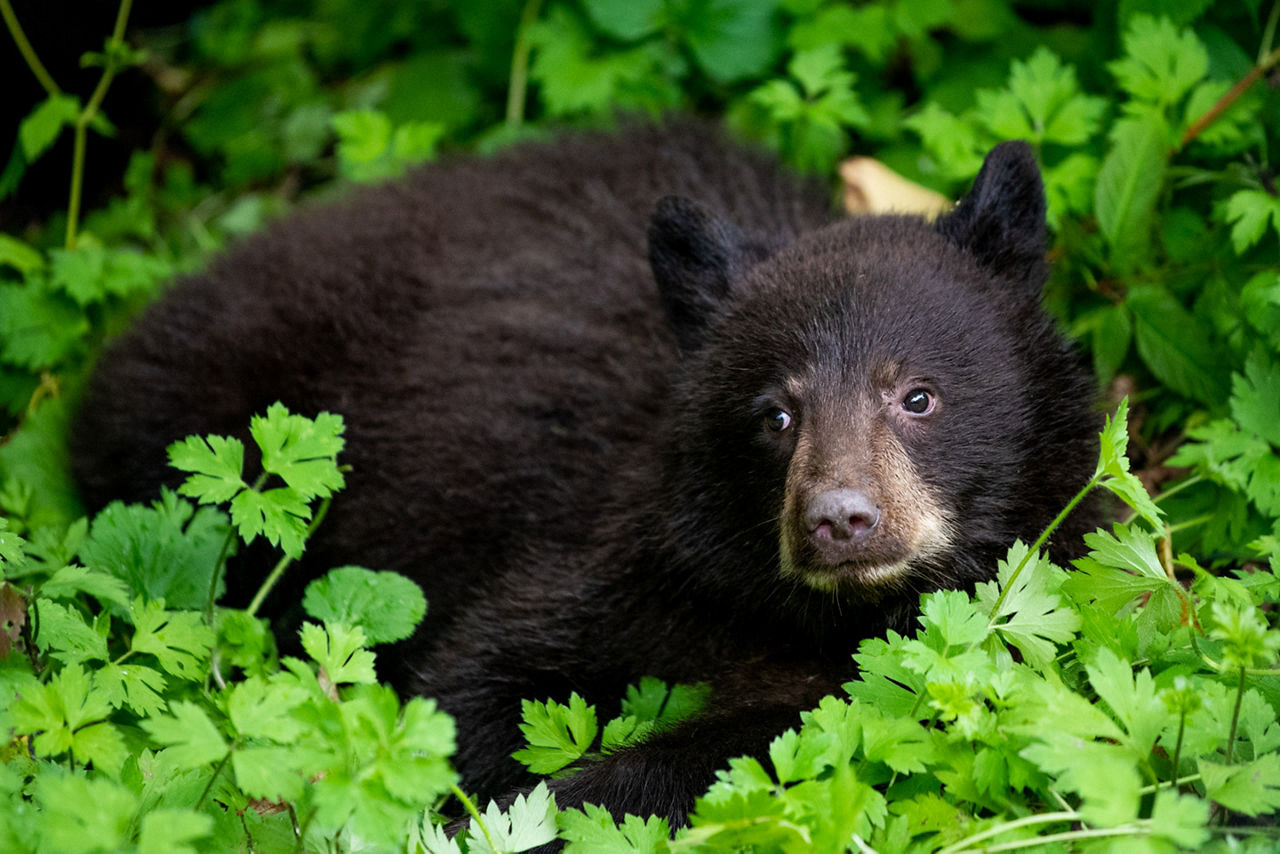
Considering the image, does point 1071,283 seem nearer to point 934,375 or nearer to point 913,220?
point 913,220

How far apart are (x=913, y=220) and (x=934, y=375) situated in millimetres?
723

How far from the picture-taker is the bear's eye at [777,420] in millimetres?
3807

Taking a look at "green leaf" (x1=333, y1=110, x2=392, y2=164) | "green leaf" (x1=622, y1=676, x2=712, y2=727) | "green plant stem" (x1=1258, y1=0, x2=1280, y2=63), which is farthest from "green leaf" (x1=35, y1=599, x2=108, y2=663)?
"green plant stem" (x1=1258, y1=0, x2=1280, y2=63)

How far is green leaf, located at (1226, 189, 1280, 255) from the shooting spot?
443 cm

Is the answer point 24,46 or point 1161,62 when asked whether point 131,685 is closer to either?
point 24,46

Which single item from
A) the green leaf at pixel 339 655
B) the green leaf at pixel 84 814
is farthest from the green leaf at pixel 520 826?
the green leaf at pixel 84 814

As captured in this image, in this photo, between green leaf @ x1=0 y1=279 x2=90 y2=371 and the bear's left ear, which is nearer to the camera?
the bear's left ear

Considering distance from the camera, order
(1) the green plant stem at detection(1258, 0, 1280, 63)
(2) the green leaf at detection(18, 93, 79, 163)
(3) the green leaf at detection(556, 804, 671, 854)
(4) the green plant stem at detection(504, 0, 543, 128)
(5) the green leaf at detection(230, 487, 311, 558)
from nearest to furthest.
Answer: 1. (3) the green leaf at detection(556, 804, 671, 854)
2. (5) the green leaf at detection(230, 487, 311, 558)
3. (1) the green plant stem at detection(1258, 0, 1280, 63)
4. (2) the green leaf at detection(18, 93, 79, 163)
5. (4) the green plant stem at detection(504, 0, 543, 128)

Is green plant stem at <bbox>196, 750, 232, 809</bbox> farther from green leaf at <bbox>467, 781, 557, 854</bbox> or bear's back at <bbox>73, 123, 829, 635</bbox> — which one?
bear's back at <bbox>73, 123, 829, 635</bbox>

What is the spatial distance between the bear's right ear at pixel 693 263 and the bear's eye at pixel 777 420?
20.0 inches

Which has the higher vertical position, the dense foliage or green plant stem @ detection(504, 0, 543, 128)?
green plant stem @ detection(504, 0, 543, 128)

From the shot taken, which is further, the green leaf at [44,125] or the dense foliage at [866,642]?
the green leaf at [44,125]

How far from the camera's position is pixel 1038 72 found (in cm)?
505

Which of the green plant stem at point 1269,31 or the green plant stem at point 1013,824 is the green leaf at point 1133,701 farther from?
the green plant stem at point 1269,31
